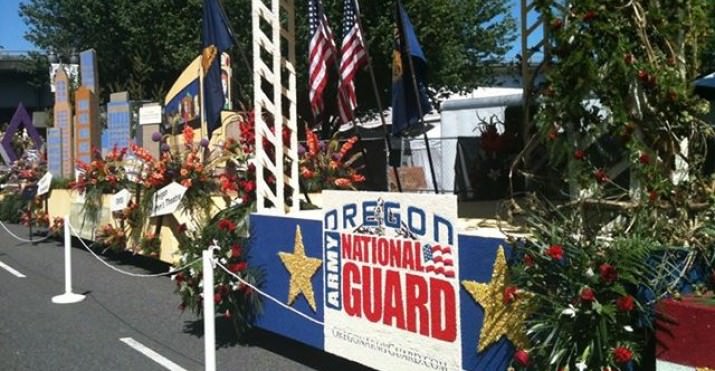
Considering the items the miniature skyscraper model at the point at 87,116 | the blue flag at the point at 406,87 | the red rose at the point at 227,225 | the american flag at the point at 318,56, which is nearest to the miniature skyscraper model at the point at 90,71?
the miniature skyscraper model at the point at 87,116

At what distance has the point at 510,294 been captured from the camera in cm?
428

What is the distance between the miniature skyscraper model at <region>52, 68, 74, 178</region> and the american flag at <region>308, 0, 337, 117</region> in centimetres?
952

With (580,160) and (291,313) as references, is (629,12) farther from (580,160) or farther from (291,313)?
(291,313)

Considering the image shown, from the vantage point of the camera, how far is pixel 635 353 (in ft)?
12.6

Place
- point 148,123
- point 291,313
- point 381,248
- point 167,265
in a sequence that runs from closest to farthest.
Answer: point 381,248
point 291,313
point 167,265
point 148,123

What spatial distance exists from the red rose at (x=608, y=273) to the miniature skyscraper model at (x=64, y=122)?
1475 centimetres

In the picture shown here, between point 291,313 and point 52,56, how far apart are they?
24.0 meters

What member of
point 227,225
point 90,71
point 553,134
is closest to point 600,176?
point 553,134

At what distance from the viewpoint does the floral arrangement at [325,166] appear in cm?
821

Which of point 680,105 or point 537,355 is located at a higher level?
point 680,105

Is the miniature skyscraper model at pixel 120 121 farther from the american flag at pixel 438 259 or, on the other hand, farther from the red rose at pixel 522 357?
the red rose at pixel 522 357

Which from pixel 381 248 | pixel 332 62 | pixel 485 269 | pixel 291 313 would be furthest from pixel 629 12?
pixel 332 62

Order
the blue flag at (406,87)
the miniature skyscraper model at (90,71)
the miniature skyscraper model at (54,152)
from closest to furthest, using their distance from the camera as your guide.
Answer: the blue flag at (406,87) → the miniature skyscraper model at (90,71) → the miniature skyscraper model at (54,152)

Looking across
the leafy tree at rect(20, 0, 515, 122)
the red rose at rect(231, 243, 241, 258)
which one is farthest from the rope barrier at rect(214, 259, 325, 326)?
the leafy tree at rect(20, 0, 515, 122)
